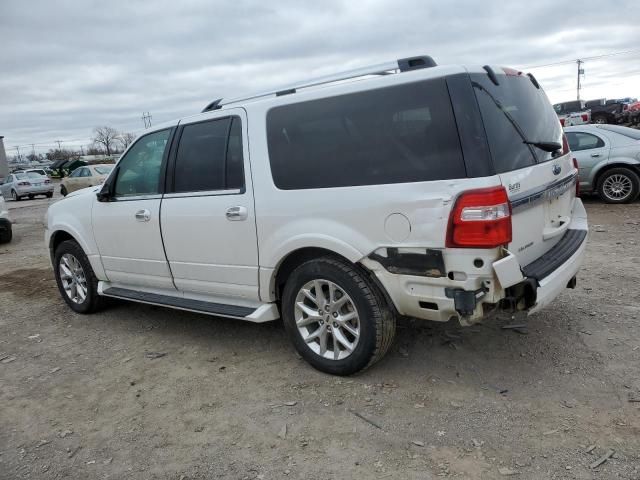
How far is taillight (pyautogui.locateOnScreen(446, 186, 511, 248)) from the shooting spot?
9.57ft

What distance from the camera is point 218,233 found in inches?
159

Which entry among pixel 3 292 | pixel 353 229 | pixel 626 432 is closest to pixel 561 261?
pixel 626 432

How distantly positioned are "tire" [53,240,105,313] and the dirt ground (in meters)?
0.44

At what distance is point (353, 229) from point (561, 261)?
4.51 feet

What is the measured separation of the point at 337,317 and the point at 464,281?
3.14ft

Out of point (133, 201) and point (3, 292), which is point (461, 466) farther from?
point (3, 292)

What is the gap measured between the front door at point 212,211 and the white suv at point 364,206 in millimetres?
12

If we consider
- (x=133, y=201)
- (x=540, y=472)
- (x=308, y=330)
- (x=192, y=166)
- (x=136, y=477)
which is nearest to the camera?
(x=540, y=472)

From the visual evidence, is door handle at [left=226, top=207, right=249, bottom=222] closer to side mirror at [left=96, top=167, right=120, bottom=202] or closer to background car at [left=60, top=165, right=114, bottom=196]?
side mirror at [left=96, top=167, right=120, bottom=202]

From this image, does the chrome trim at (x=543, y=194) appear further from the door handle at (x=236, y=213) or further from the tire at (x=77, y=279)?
the tire at (x=77, y=279)

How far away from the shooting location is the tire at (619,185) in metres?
9.76

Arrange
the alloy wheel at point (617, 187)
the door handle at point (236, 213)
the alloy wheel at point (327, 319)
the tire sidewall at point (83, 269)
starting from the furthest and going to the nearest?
the alloy wheel at point (617, 187), the tire sidewall at point (83, 269), the door handle at point (236, 213), the alloy wheel at point (327, 319)

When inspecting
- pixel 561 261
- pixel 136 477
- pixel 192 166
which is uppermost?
pixel 192 166

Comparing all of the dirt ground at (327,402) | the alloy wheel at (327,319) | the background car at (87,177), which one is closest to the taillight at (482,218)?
the alloy wheel at (327,319)
